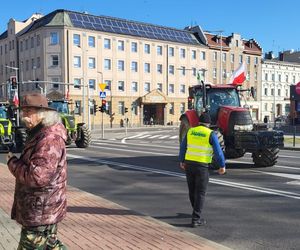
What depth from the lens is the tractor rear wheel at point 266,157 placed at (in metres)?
14.5

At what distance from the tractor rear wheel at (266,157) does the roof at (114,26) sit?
52641 mm

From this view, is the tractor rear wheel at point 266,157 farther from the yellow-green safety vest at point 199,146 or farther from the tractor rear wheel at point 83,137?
the tractor rear wheel at point 83,137

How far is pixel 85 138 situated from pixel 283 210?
59.0 ft

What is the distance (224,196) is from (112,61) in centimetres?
6016

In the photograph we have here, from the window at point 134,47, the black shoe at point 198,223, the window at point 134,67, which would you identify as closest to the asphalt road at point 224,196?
the black shoe at point 198,223

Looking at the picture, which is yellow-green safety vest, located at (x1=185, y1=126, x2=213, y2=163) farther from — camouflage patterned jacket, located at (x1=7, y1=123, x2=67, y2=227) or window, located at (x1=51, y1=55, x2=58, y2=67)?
window, located at (x1=51, y1=55, x2=58, y2=67)

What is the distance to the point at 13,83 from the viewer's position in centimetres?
3888

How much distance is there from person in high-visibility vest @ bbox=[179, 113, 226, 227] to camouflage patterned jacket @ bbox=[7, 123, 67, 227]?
11.8ft

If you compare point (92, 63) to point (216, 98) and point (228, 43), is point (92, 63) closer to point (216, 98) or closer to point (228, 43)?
point (228, 43)

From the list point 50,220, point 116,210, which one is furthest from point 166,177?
point 50,220

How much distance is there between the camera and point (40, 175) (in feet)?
11.0

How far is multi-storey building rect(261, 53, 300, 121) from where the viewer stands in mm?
92875

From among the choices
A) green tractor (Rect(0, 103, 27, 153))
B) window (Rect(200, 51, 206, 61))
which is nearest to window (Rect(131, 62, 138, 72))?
window (Rect(200, 51, 206, 61))

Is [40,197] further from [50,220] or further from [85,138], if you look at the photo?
[85,138]
